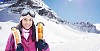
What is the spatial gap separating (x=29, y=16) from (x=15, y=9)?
3734 inches

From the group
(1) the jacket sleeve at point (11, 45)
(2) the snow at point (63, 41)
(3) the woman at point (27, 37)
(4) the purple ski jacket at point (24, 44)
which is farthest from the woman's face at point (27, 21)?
(2) the snow at point (63, 41)

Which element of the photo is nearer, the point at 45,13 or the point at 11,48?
the point at 11,48

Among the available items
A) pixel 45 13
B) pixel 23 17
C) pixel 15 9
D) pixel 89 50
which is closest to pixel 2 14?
pixel 15 9

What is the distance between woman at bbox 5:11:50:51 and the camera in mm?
4199

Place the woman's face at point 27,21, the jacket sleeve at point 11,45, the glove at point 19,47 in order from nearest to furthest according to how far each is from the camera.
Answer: the glove at point 19,47, the jacket sleeve at point 11,45, the woman's face at point 27,21

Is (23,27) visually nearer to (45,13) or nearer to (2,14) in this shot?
(2,14)

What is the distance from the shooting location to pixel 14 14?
299ft

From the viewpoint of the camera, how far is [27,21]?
435 cm

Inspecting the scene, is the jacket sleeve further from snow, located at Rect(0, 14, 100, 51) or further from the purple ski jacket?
snow, located at Rect(0, 14, 100, 51)

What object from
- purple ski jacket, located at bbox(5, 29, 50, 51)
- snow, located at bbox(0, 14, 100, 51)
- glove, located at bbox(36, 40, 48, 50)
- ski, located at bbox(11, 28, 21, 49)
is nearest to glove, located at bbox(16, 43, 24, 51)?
ski, located at bbox(11, 28, 21, 49)

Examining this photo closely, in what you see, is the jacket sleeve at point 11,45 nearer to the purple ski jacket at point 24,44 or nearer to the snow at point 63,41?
the purple ski jacket at point 24,44

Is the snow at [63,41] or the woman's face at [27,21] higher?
the woman's face at [27,21]

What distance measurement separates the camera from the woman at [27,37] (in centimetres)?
420

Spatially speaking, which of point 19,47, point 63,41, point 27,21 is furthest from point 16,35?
point 63,41
